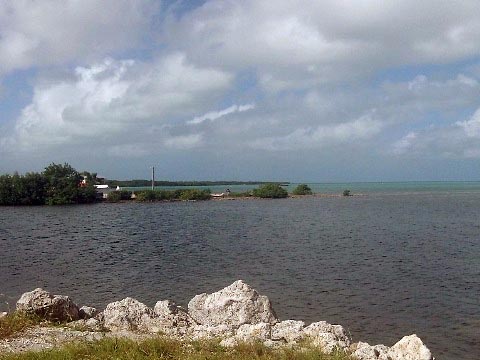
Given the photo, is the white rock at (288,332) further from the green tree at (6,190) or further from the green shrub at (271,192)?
the green shrub at (271,192)

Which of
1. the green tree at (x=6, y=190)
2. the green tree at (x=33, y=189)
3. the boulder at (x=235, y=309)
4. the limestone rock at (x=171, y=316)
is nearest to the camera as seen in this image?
the limestone rock at (x=171, y=316)

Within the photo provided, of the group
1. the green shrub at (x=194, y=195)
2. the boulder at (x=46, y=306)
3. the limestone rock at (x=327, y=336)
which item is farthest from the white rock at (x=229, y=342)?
the green shrub at (x=194, y=195)

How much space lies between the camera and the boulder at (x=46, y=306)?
1394 centimetres

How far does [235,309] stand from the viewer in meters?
15.5

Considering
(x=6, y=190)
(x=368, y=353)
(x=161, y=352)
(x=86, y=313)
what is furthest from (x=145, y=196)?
(x=161, y=352)

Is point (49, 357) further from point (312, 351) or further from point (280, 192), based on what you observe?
point (280, 192)

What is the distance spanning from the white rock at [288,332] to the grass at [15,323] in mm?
6442

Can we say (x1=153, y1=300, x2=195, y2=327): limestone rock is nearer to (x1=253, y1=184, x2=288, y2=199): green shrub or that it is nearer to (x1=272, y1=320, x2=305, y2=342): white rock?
(x1=272, y1=320, x2=305, y2=342): white rock

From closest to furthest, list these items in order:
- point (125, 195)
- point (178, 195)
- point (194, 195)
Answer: point (125, 195) → point (194, 195) → point (178, 195)

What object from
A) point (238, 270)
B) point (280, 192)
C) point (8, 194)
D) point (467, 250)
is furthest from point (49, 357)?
point (280, 192)

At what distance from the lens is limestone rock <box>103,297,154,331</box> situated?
559 inches

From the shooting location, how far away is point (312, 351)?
35.0 feet

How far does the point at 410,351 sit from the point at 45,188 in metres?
113

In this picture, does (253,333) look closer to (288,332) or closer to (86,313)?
(288,332)
